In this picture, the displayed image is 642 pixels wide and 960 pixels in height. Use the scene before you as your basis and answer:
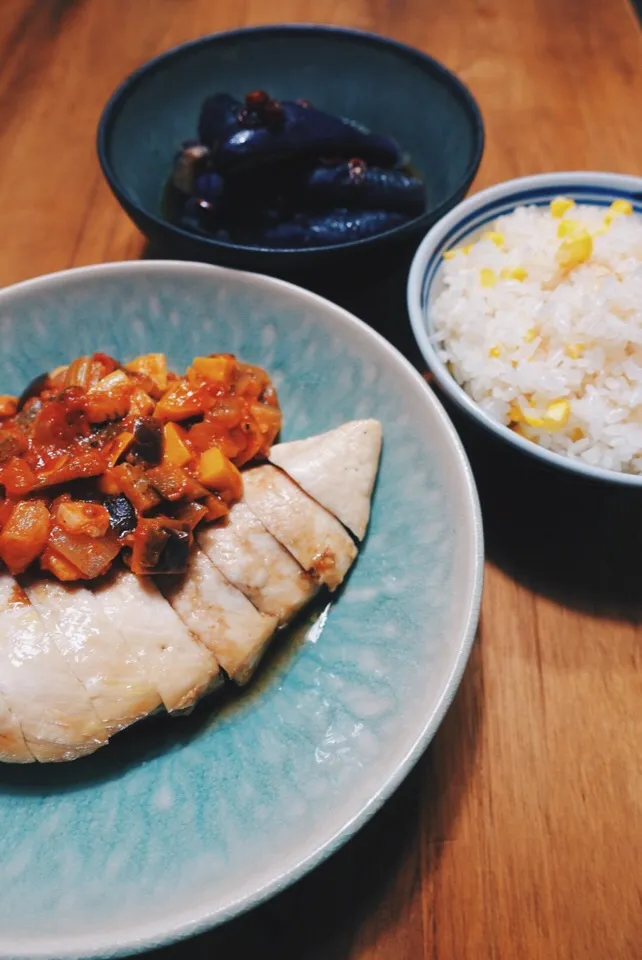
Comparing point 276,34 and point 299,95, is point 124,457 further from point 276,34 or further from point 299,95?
point 276,34

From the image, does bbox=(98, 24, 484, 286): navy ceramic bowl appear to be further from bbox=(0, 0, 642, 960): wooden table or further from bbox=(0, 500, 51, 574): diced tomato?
bbox=(0, 500, 51, 574): diced tomato

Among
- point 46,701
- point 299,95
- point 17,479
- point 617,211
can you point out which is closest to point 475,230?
point 617,211

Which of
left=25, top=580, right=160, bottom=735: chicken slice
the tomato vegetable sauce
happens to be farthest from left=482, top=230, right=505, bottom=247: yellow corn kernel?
left=25, top=580, right=160, bottom=735: chicken slice

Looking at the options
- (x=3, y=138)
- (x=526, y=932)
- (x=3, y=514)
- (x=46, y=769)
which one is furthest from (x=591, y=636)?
(x=3, y=138)

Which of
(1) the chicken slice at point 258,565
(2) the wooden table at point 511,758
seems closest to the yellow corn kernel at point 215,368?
(1) the chicken slice at point 258,565

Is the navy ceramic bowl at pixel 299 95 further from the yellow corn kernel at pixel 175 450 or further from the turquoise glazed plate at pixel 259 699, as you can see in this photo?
→ the yellow corn kernel at pixel 175 450
